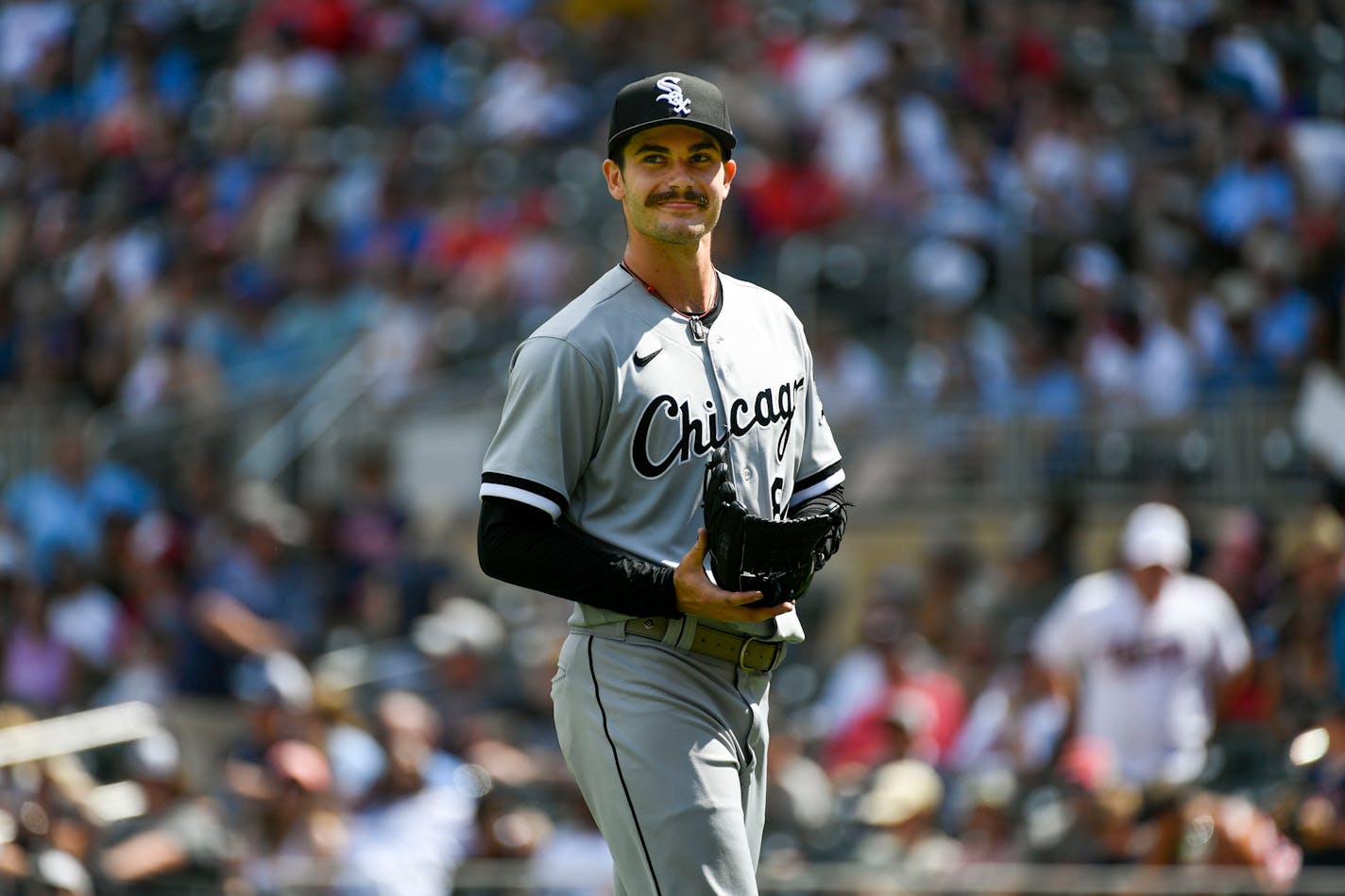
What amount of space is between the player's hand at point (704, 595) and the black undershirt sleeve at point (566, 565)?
52 mm

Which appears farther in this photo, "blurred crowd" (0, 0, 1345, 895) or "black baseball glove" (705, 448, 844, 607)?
"blurred crowd" (0, 0, 1345, 895)

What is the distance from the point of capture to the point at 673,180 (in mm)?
4211

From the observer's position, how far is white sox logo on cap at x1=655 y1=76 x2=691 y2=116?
414cm

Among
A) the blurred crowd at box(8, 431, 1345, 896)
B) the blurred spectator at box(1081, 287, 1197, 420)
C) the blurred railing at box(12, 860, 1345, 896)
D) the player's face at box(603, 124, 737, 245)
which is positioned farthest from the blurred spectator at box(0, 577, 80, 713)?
the player's face at box(603, 124, 737, 245)

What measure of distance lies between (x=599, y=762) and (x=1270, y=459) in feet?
24.6

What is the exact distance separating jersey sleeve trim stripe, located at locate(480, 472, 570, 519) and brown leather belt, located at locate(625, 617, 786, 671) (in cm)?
28

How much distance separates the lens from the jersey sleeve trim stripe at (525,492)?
13.5 ft

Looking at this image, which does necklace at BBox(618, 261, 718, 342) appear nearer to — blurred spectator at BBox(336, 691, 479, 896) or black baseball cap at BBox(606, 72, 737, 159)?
black baseball cap at BBox(606, 72, 737, 159)

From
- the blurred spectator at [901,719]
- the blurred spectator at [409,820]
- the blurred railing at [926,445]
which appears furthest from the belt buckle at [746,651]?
the blurred railing at [926,445]

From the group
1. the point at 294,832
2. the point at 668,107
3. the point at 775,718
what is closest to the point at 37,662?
the point at 294,832

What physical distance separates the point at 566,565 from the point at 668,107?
36.3 inches

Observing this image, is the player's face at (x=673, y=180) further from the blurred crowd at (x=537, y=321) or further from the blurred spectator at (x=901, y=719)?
the blurred spectator at (x=901, y=719)

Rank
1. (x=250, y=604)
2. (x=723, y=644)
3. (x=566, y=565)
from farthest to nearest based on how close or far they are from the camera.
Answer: (x=250, y=604) → (x=723, y=644) → (x=566, y=565)

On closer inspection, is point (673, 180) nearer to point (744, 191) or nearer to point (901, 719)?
point (901, 719)
